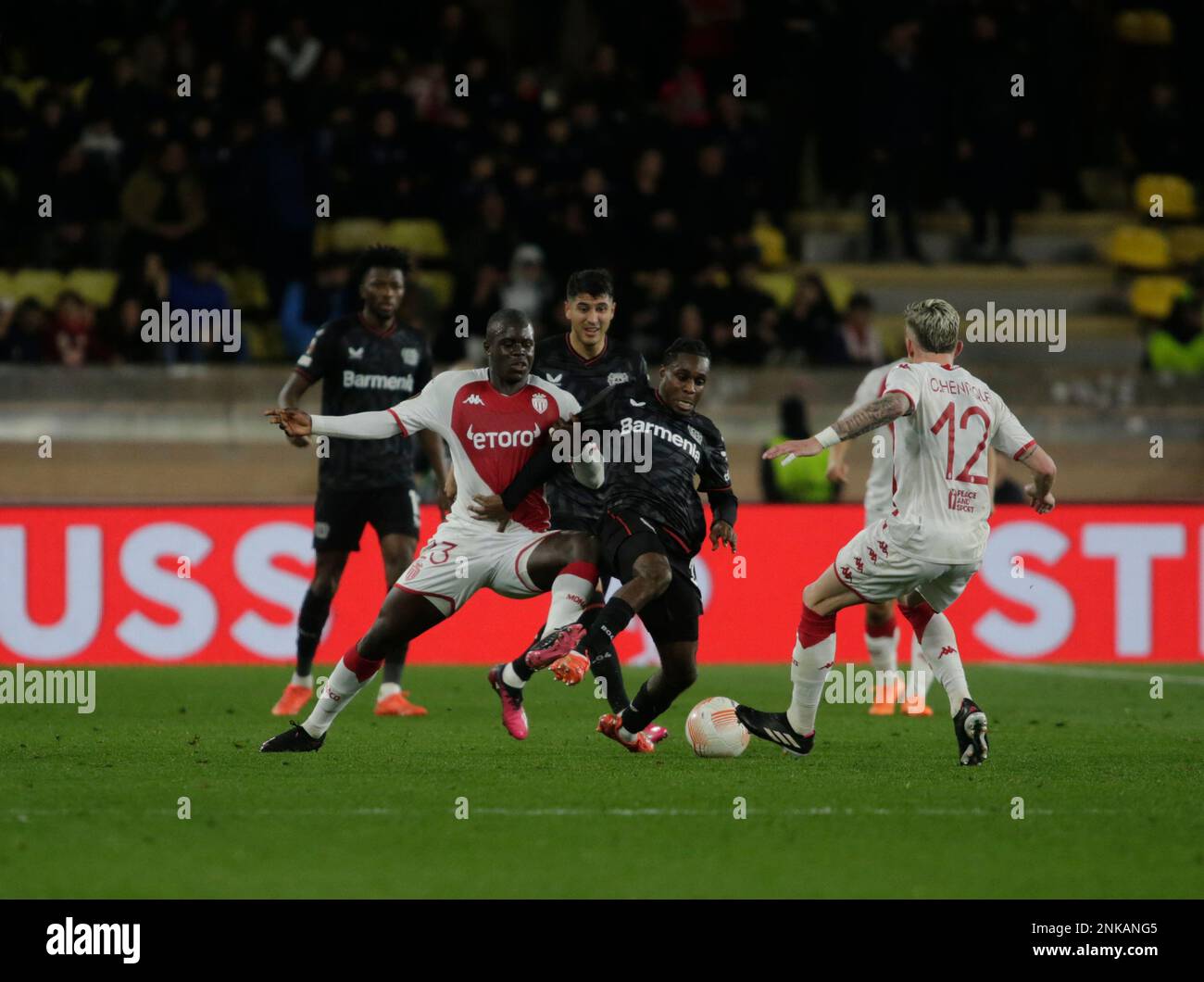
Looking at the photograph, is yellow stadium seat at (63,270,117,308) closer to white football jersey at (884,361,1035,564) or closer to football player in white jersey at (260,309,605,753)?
football player in white jersey at (260,309,605,753)

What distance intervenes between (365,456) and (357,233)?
27.9 feet

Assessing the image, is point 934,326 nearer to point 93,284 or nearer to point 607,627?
point 607,627

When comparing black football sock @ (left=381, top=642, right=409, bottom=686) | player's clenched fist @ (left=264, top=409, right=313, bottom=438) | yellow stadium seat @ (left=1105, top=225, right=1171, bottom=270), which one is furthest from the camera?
yellow stadium seat @ (left=1105, top=225, right=1171, bottom=270)

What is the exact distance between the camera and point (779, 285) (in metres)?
19.8

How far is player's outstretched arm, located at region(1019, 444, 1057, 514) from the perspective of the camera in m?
8.31

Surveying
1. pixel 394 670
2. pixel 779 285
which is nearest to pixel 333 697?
pixel 394 670

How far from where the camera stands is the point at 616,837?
6633 mm

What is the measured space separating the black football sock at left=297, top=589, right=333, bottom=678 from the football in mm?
2652

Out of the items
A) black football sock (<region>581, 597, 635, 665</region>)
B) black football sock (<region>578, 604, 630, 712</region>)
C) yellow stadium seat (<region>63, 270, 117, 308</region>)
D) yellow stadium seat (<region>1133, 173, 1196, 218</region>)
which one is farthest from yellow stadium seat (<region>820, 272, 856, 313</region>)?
black football sock (<region>581, 597, 635, 665</region>)

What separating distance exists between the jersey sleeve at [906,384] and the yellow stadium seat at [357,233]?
11167 mm

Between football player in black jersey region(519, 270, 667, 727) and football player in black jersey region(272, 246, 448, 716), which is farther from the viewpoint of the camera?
football player in black jersey region(272, 246, 448, 716)

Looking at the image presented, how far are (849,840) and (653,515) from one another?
7.73ft

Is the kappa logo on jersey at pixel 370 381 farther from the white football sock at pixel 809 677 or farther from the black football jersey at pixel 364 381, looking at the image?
the white football sock at pixel 809 677
